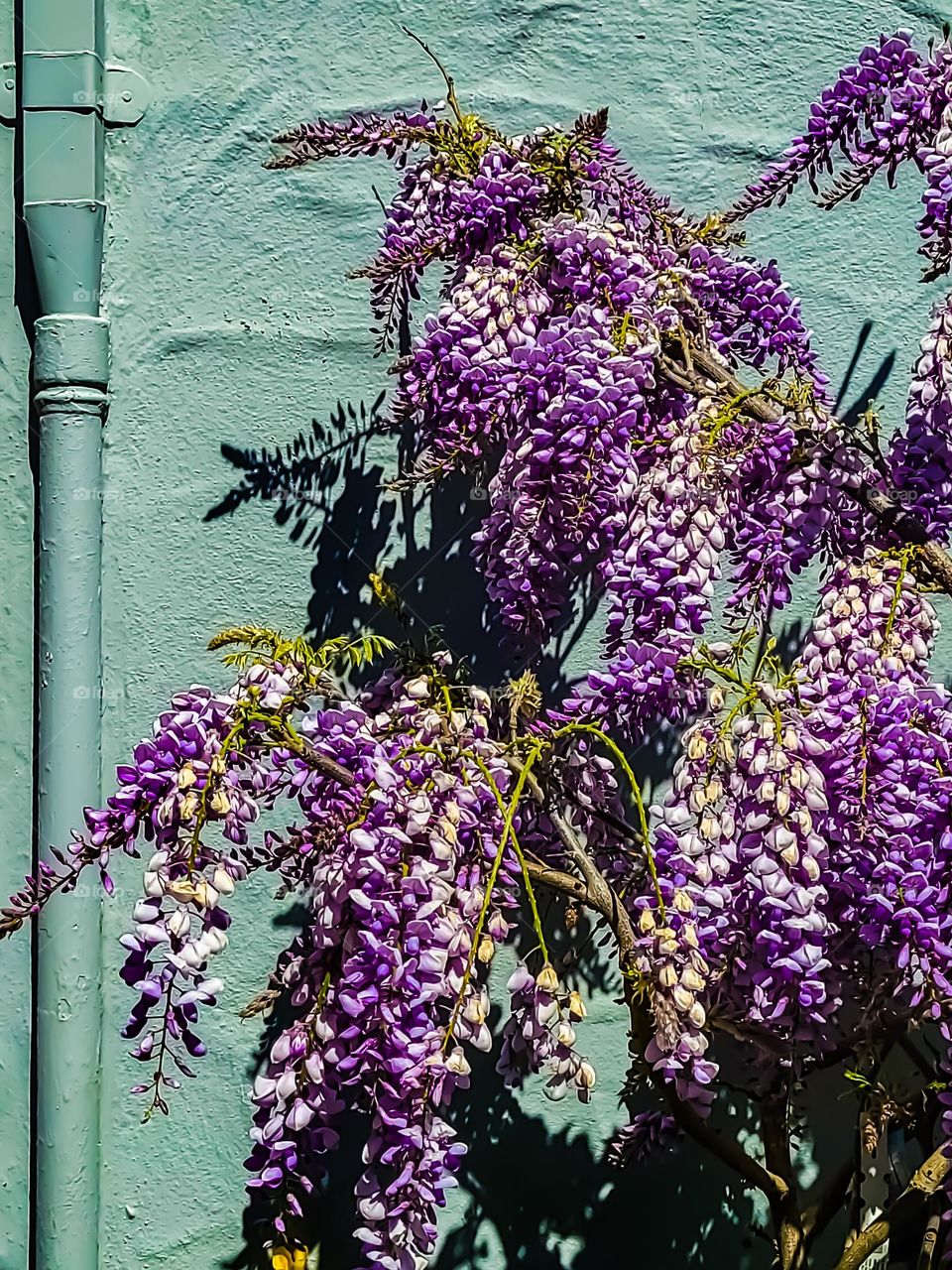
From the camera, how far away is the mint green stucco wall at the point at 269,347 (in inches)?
92.5

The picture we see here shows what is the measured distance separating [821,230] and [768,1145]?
57.3 inches

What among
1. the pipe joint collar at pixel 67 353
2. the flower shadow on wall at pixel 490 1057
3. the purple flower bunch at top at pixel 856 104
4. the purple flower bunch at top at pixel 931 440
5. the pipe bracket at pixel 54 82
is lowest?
the flower shadow on wall at pixel 490 1057

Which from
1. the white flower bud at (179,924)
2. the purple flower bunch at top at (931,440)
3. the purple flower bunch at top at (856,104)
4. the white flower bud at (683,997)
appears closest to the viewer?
the white flower bud at (179,924)

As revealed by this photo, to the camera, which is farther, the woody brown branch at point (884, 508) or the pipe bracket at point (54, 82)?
the pipe bracket at point (54, 82)

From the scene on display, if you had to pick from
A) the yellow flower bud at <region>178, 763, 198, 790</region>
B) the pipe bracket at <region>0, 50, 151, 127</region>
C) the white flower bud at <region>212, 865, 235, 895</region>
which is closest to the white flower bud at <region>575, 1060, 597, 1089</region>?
the white flower bud at <region>212, 865, 235, 895</region>

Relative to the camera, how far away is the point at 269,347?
96.3 inches

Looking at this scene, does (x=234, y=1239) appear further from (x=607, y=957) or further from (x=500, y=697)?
(x=500, y=697)

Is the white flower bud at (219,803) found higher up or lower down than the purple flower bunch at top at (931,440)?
lower down

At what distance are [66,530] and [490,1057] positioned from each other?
40.9 inches

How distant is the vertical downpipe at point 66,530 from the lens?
90.8 inches

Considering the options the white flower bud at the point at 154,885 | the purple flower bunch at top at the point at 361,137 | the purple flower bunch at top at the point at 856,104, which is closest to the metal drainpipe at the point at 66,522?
the purple flower bunch at top at the point at 361,137

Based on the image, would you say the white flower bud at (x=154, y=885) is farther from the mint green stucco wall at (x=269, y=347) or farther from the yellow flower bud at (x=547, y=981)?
the mint green stucco wall at (x=269, y=347)

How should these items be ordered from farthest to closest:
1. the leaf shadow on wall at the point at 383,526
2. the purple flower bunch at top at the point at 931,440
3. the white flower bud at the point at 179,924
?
1. the leaf shadow on wall at the point at 383,526
2. the purple flower bunch at top at the point at 931,440
3. the white flower bud at the point at 179,924

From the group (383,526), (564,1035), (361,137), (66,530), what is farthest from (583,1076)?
(361,137)
